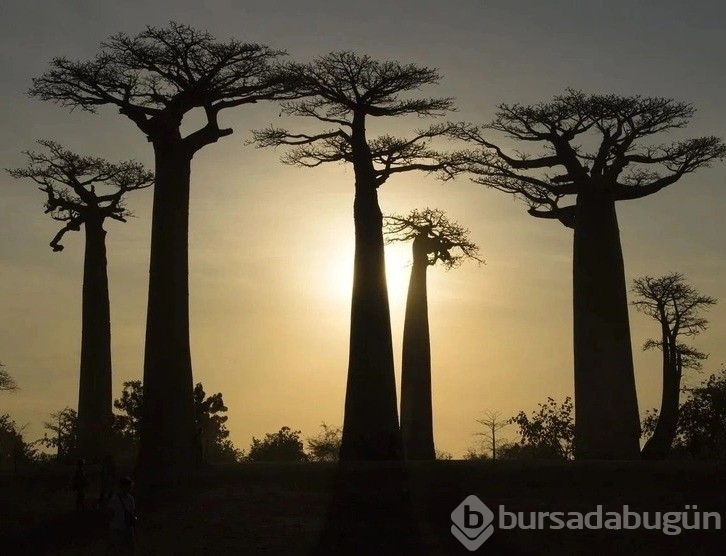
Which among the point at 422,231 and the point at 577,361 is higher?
the point at 422,231

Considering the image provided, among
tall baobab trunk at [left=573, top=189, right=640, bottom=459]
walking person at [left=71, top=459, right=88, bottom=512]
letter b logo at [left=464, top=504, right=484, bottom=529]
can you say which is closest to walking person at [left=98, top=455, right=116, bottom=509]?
walking person at [left=71, top=459, right=88, bottom=512]

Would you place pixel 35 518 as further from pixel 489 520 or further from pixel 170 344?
pixel 489 520

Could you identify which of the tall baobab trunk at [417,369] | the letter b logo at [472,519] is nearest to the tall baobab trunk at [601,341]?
the tall baobab trunk at [417,369]

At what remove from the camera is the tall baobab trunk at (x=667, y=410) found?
106 feet

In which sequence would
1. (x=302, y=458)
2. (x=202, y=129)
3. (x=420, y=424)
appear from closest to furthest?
1. (x=202, y=129)
2. (x=420, y=424)
3. (x=302, y=458)

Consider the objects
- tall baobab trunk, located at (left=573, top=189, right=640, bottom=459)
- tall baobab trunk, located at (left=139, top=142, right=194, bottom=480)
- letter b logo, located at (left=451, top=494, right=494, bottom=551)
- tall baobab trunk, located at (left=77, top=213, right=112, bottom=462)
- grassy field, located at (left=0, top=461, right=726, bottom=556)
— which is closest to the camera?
grassy field, located at (left=0, top=461, right=726, bottom=556)

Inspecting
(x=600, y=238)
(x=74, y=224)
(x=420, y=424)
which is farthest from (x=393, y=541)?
(x=74, y=224)

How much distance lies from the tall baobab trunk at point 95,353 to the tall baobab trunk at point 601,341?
12973mm

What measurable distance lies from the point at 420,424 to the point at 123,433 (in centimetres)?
1305

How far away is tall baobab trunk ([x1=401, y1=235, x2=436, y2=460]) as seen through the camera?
35406 millimetres

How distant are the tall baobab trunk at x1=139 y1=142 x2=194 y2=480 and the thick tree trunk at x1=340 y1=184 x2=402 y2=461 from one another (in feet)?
12.3

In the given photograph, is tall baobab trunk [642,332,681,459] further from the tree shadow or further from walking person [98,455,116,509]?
walking person [98,455,116,509]

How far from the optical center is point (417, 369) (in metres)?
36.3

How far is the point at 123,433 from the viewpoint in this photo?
44188 millimetres
